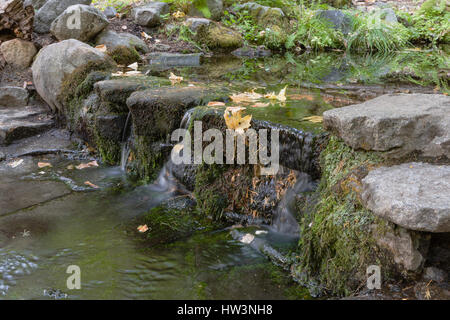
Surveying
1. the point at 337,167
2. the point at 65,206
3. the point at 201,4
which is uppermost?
the point at 201,4

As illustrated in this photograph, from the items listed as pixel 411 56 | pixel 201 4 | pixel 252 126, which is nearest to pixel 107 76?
pixel 252 126

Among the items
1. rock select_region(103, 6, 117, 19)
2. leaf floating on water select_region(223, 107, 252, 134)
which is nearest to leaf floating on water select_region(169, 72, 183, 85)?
leaf floating on water select_region(223, 107, 252, 134)

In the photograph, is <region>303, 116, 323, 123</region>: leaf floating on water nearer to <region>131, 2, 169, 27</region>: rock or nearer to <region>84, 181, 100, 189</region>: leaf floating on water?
<region>84, 181, 100, 189</region>: leaf floating on water

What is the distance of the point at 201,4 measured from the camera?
3.43 ft

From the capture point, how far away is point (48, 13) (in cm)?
711

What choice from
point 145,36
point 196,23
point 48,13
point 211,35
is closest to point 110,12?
point 145,36

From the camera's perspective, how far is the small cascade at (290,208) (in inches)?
122

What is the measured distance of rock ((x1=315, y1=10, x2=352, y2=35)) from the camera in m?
9.87

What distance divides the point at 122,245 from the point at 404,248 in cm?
193

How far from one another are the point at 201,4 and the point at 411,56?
7970 millimetres

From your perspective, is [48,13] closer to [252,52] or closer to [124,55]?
[124,55]

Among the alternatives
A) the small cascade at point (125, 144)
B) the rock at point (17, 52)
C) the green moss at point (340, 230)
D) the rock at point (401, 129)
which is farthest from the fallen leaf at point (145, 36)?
the rock at point (401, 129)

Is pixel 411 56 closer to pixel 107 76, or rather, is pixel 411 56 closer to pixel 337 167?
pixel 107 76

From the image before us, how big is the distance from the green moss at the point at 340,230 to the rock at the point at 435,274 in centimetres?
17
